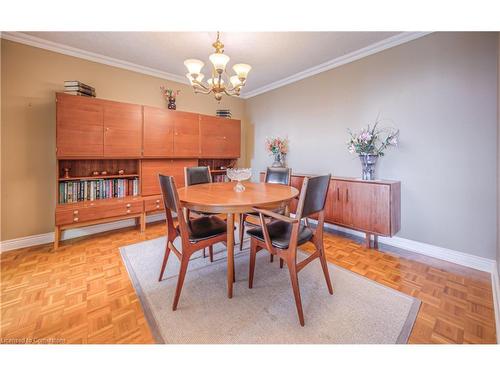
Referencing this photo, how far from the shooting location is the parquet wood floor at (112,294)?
1342mm

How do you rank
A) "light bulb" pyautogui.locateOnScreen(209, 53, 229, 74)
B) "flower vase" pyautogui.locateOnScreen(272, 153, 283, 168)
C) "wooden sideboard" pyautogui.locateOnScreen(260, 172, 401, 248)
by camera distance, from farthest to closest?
"flower vase" pyautogui.locateOnScreen(272, 153, 283, 168), "wooden sideboard" pyautogui.locateOnScreen(260, 172, 401, 248), "light bulb" pyautogui.locateOnScreen(209, 53, 229, 74)

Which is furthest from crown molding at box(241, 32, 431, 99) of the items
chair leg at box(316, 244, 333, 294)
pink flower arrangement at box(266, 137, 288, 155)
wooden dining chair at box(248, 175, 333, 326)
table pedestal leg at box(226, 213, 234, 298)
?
table pedestal leg at box(226, 213, 234, 298)

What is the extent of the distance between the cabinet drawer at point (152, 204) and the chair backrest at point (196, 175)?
3.13 ft

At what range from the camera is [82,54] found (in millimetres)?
2979

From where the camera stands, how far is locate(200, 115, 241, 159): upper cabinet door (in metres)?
3.98

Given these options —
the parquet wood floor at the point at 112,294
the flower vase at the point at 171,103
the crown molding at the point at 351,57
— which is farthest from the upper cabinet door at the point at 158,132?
the crown molding at the point at 351,57

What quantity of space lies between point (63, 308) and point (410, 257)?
3.30 metres

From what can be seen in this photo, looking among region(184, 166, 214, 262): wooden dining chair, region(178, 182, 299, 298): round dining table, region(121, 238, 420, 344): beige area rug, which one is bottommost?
region(121, 238, 420, 344): beige area rug

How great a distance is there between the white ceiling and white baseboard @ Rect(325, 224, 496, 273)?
2490 mm

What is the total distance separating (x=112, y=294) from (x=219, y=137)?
123 inches

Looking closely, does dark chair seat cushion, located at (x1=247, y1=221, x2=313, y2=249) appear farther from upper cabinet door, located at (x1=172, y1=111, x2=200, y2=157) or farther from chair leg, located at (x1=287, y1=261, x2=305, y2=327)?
upper cabinet door, located at (x1=172, y1=111, x2=200, y2=157)

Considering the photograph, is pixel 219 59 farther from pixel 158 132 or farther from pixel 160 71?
pixel 160 71
